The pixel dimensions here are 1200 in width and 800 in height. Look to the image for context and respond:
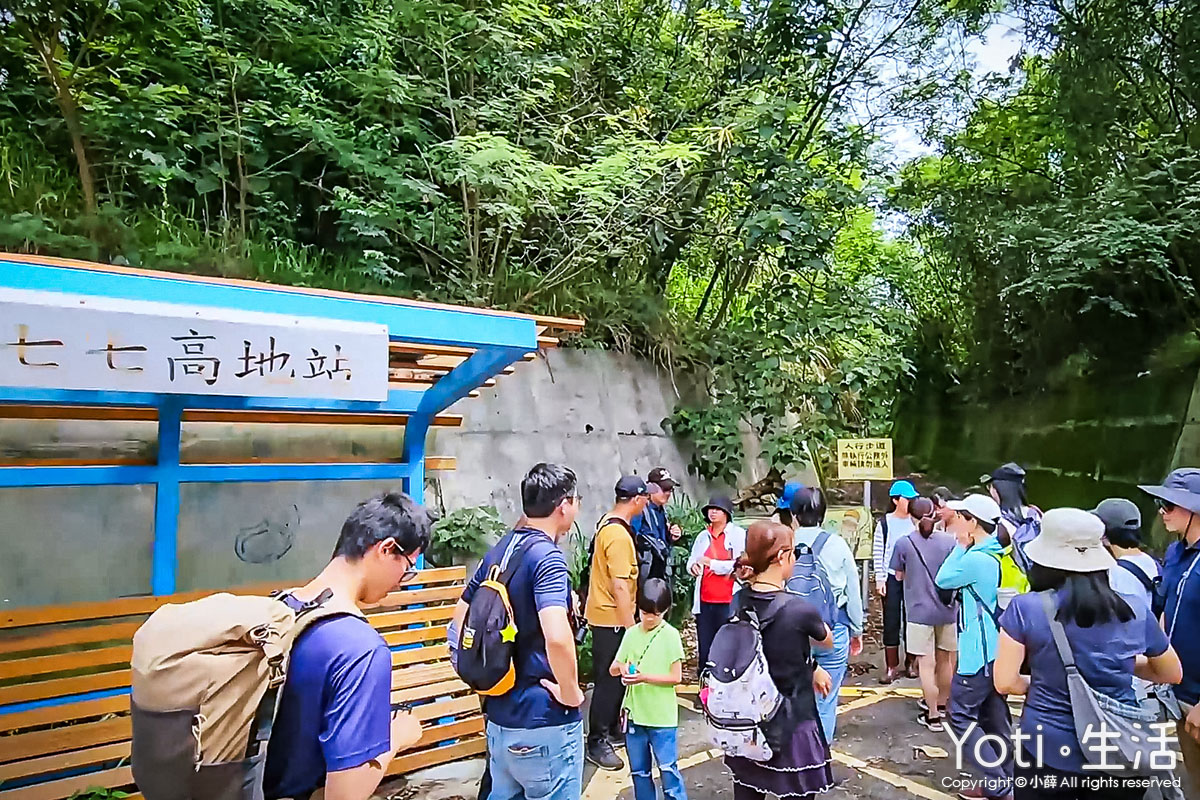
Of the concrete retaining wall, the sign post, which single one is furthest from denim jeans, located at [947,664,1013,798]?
the concrete retaining wall

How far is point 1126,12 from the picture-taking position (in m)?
10.5

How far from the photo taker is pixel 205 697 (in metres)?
1.72

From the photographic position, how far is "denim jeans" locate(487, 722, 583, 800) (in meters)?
2.94

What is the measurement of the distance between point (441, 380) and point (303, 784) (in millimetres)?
3640

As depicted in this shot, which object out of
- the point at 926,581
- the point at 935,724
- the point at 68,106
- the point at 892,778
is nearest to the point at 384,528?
the point at 892,778

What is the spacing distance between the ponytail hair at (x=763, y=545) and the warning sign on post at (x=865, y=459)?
5.01 metres

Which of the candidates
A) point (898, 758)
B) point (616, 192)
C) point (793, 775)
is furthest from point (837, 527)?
point (793, 775)

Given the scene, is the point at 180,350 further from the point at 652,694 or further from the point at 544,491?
the point at 652,694

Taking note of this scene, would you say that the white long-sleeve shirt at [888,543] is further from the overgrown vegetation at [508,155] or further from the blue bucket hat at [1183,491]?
the blue bucket hat at [1183,491]

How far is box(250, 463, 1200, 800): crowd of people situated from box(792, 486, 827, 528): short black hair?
0.02 m

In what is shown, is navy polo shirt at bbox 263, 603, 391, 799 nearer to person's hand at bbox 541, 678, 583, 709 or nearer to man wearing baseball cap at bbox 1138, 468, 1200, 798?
person's hand at bbox 541, 678, 583, 709

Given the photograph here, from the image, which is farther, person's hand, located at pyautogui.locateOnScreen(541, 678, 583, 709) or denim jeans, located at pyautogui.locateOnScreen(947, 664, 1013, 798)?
denim jeans, located at pyautogui.locateOnScreen(947, 664, 1013, 798)

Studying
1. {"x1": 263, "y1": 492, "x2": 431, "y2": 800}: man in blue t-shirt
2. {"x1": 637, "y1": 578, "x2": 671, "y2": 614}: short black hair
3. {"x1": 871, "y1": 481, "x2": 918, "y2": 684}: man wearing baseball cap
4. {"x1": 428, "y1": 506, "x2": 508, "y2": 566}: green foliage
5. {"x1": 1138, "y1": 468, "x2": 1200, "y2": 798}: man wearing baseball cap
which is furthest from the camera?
{"x1": 871, "y1": 481, "x2": 918, "y2": 684}: man wearing baseball cap

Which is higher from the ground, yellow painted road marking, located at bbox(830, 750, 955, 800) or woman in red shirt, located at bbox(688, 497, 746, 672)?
woman in red shirt, located at bbox(688, 497, 746, 672)
